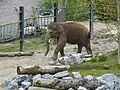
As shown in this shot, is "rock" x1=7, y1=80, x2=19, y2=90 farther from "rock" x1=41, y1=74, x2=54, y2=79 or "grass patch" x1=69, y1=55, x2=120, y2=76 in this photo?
"grass patch" x1=69, y1=55, x2=120, y2=76

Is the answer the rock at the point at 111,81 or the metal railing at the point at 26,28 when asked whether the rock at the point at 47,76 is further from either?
the metal railing at the point at 26,28

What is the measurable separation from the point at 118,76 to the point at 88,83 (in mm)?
627

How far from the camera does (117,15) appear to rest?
752 cm

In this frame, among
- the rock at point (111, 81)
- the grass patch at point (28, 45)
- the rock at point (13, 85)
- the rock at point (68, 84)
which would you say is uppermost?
the rock at point (111, 81)

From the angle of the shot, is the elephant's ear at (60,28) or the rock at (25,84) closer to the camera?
the rock at (25,84)

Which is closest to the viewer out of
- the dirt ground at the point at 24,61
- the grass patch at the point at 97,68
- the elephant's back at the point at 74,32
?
the grass patch at the point at 97,68

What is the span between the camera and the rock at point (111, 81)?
6290 mm

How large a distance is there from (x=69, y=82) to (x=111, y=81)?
0.65 m

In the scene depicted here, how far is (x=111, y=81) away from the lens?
6.38 m

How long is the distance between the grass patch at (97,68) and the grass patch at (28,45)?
458cm

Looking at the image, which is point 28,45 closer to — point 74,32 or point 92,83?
point 74,32

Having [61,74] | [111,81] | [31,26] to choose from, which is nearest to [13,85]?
[61,74]

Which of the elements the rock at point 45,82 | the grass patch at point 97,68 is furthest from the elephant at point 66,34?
the rock at point 45,82

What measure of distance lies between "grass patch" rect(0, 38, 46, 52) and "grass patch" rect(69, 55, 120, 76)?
4579 mm
